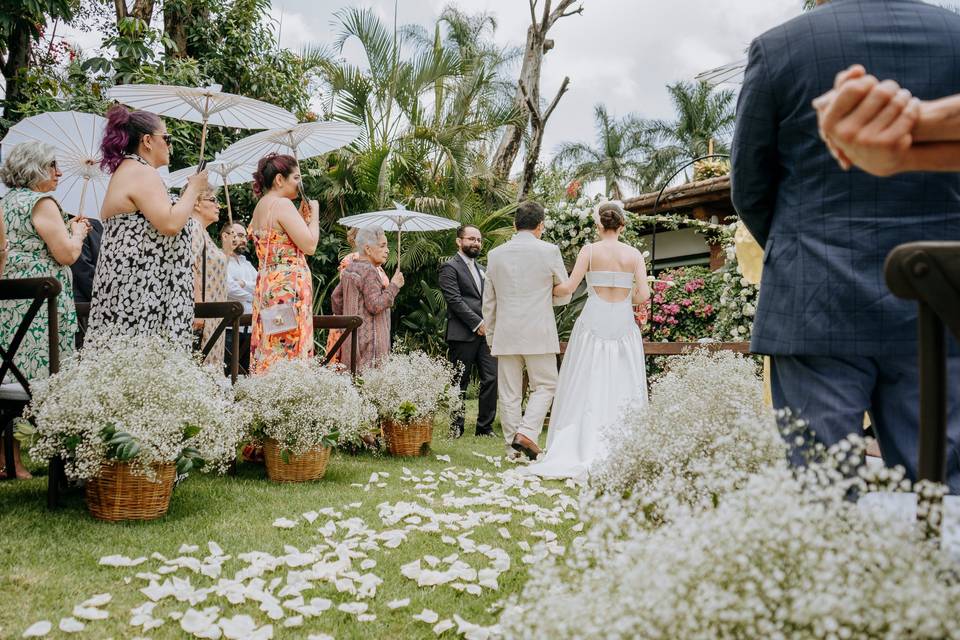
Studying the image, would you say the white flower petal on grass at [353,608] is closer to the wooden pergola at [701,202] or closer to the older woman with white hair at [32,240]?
the older woman with white hair at [32,240]

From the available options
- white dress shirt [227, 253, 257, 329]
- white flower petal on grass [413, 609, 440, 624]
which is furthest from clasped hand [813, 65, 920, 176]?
white dress shirt [227, 253, 257, 329]

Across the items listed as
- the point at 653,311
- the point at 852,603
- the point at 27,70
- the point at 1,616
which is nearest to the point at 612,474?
the point at 852,603

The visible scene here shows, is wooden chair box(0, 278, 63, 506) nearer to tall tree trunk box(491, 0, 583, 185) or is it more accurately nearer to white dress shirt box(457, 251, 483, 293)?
white dress shirt box(457, 251, 483, 293)

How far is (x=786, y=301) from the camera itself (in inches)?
77.6

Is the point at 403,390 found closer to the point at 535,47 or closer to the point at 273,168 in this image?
the point at 273,168

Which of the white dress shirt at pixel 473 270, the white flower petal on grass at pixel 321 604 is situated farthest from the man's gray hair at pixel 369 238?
the white flower petal on grass at pixel 321 604

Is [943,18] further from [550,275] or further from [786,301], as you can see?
[550,275]

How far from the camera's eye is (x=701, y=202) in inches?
436

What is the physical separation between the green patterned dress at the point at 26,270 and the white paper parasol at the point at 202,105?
3.73 feet

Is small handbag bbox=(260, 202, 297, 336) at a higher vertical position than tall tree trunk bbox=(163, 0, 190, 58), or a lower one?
lower

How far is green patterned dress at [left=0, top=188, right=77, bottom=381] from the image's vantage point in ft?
13.9

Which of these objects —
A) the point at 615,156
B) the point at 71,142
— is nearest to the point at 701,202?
the point at 71,142

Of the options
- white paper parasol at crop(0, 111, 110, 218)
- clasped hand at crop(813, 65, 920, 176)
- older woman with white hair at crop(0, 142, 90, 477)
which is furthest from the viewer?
white paper parasol at crop(0, 111, 110, 218)

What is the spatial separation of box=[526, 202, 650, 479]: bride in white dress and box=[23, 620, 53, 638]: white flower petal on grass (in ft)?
13.8
